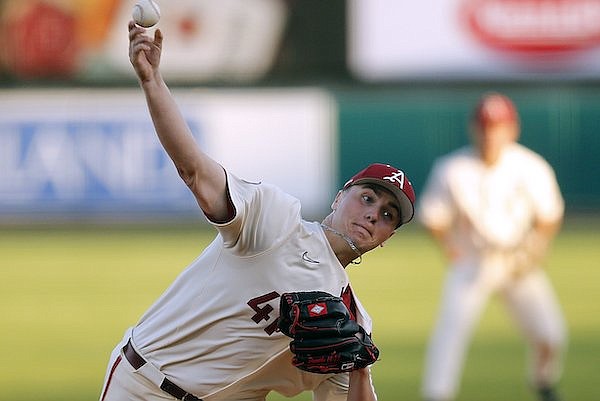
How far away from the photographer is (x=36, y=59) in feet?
60.2

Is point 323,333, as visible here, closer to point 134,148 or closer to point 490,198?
point 490,198

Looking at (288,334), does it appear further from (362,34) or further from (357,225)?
(362,34)

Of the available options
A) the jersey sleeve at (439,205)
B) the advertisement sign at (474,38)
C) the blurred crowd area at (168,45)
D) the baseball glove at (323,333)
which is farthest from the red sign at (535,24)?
the baseball glove at (323,333)

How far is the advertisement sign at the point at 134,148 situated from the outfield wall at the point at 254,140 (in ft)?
0.04

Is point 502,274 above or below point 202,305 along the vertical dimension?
below

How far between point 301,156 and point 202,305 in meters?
13.7

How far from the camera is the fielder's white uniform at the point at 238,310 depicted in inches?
173

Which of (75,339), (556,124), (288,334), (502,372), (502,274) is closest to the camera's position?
(288,334)

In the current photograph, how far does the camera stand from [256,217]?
14.2 feet

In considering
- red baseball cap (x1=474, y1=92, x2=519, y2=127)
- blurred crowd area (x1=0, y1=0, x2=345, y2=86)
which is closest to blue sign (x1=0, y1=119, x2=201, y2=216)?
blurred crowd area (x1=0, y1=0, x2=345, y2=86)

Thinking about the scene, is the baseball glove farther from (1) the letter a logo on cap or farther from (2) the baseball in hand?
(2) the baseball in hand

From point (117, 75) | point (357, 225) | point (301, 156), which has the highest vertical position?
point (357, 225)

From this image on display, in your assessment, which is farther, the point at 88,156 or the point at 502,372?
the point at 88,156

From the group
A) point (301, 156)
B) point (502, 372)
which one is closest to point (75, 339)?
point (502, 372)
